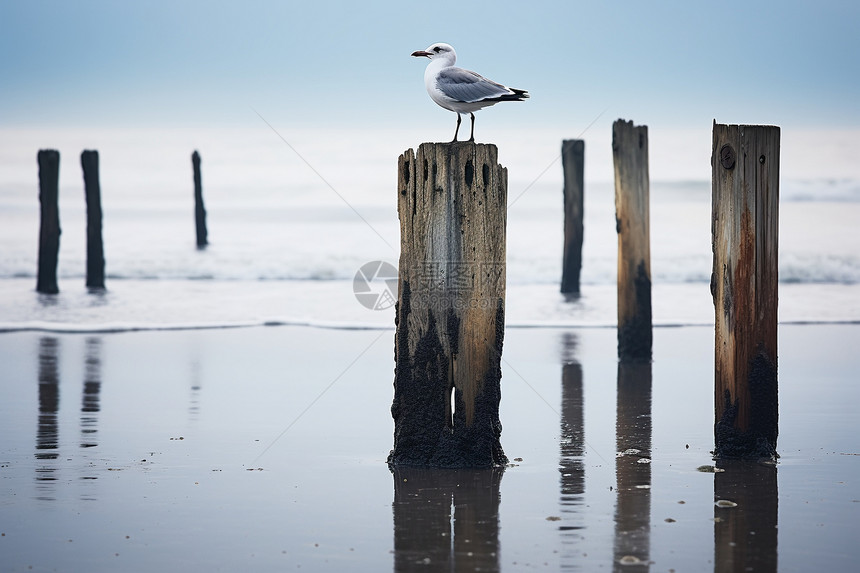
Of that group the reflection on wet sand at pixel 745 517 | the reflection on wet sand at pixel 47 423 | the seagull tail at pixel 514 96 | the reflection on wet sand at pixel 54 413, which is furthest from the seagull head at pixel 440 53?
the reflection on wet sand at pixel 47 423

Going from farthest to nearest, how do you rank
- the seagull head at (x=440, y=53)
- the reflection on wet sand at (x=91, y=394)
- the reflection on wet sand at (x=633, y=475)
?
the reflection on wet sand at (x=91, y=394) → the seagull head at (x=440, y=53) → the reflection on wet sand at (x=633, y=475)

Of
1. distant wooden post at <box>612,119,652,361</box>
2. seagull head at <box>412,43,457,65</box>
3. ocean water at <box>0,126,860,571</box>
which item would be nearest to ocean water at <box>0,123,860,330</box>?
ocean water at <box>0,126,860,571</box>

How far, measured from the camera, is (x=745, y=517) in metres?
5.69

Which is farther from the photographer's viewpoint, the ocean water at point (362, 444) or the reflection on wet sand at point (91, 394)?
the reflection on wet sand at point (91, 394)

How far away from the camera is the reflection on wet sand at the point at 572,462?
5336 mm

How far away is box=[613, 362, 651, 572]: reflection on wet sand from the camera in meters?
5.14

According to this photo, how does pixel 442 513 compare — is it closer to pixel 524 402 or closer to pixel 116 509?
pixel 116 509

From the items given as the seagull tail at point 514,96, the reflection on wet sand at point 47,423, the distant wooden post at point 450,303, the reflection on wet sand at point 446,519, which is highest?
the seagull tail at point 514,96

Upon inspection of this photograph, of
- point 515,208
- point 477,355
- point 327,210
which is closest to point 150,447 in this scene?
point 477,355

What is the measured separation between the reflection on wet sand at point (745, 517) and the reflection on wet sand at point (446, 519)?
3.53ft

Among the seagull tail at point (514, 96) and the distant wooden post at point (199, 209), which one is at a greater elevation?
the distant wooden post at point (199, 209)

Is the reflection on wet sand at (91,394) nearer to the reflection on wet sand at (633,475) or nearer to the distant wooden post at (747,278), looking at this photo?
the reflection on wet sand at (633,475)

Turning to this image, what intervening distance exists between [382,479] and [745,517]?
6.86ft

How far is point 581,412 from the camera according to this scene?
9000 millimetres
